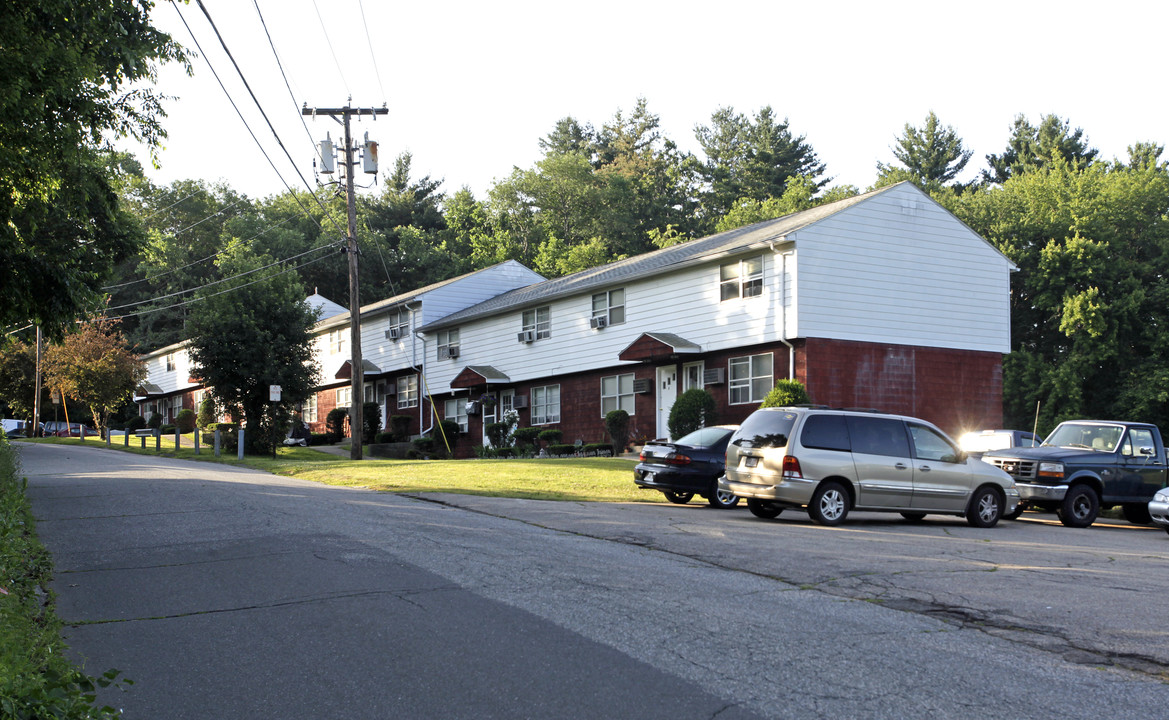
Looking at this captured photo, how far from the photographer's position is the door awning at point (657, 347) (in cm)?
2992

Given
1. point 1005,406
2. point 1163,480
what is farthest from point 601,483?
point 1005,406

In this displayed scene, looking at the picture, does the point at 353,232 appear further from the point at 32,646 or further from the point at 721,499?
the point at 32,646

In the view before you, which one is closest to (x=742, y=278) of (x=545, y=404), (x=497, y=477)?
(x=545, y=404)

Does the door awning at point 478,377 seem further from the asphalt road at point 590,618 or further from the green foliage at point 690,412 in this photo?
the asphalt road at point 590,618

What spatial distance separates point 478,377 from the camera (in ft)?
127

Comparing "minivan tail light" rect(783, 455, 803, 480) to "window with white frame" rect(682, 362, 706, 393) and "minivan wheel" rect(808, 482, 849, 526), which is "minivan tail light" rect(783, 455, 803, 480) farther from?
"window with white frame" rect(682, 362, 706, 393)

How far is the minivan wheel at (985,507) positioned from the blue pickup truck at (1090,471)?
1.71 metres

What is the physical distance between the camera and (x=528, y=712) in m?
5.39

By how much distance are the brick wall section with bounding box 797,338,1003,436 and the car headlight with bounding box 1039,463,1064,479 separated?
9.03 meters

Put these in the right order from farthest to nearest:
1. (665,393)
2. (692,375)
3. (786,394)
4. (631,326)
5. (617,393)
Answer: (617,393) → (631,326) → (665,393) → (692,375) → (786,394)

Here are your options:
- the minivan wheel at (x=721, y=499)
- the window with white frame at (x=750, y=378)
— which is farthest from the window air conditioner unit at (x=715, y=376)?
the minivan wheel at (x=721, y=499)

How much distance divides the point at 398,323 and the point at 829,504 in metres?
33.7

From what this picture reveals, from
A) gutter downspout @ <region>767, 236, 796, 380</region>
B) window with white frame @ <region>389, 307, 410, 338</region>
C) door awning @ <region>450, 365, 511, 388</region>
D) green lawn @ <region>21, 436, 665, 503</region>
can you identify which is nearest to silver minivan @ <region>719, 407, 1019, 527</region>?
green lawn @ <region>21, 436, 665, 503</region>

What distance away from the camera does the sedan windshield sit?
1827 cm
